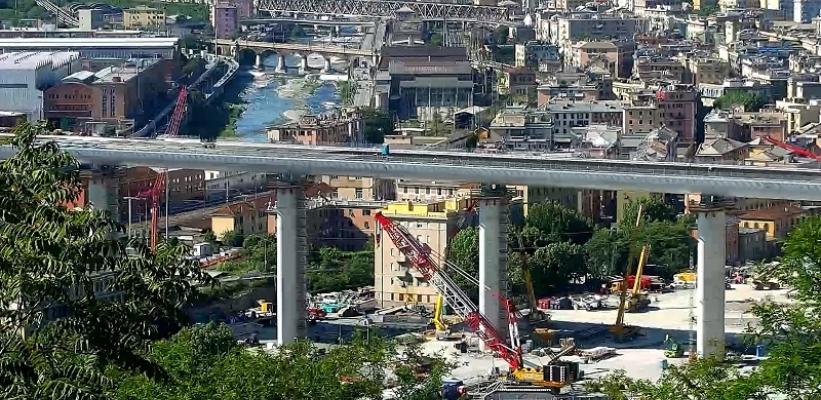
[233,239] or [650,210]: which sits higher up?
[650,210]

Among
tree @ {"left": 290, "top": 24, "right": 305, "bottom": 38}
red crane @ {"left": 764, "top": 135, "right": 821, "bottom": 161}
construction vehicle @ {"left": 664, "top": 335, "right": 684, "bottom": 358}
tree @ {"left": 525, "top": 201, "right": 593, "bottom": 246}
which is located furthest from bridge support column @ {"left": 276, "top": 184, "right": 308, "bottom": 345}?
tree @ {"left": 290, "top": 24, "right": 305, "bottom": 38}

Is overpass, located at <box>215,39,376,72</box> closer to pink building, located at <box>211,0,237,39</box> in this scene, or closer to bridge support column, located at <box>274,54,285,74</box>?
bridge support column, located at <box>274,54,285,74</box>

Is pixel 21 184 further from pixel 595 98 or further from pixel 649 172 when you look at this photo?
pixel 595 98

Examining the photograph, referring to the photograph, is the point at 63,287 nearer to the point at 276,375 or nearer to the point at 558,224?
the point at 276,375

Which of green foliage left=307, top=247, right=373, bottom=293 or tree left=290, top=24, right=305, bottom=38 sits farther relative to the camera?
tree left=290, top=24, right=305, bottom=38

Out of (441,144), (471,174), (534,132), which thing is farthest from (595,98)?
(471,174)

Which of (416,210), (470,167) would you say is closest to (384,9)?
(416,210)

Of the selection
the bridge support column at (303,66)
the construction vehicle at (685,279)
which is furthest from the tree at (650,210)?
the bridge support column at (303,66)
